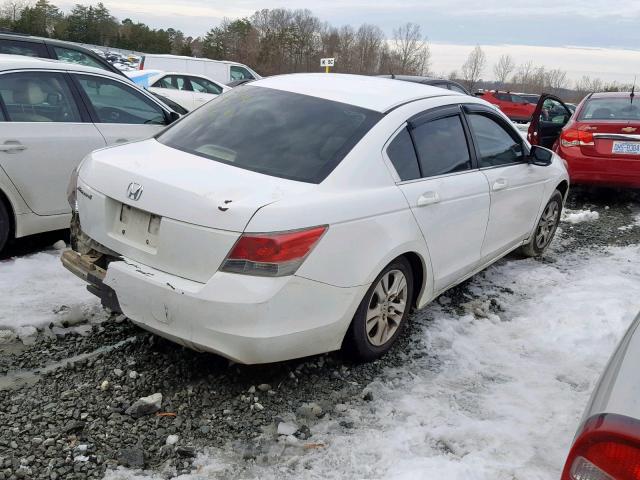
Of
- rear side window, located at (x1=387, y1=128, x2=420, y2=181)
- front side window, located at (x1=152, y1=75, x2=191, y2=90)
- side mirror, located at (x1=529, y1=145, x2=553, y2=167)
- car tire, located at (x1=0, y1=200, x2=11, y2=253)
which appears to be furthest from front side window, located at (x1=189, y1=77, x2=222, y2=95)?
rear side window, located at (x1=387, y1=128, x2=420, y2=181)

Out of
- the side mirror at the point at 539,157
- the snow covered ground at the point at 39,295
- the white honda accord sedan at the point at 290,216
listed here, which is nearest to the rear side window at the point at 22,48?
the snow covered ground at the point at 39,295

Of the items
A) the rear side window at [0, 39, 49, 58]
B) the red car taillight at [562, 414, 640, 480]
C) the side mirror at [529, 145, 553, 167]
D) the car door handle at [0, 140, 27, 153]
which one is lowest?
the red car taillight at [562, 414, 640, 480]

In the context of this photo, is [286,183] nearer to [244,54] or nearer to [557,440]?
[557,440]

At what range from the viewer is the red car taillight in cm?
145

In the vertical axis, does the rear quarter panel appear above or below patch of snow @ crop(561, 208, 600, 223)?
above

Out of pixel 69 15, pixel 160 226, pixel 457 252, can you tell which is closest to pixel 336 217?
pixel 160 226

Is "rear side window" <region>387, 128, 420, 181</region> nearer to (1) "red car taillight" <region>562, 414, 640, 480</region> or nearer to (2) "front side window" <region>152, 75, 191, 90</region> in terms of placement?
(1) "red car taillight" <region>562, 414, 640, 480</region>

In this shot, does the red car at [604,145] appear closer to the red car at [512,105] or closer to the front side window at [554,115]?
the front side window at [554,115]

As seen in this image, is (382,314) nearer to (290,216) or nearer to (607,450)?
(290,216)

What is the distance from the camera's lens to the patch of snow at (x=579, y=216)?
768 centimetres

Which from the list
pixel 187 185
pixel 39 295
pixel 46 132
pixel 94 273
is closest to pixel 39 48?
pixel 46 132

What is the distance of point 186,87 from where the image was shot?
15109mm

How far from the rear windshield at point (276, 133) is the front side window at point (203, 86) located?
1175cm

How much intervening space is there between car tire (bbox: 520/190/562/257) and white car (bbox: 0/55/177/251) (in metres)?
3.92
